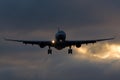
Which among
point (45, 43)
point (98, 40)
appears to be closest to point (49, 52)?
point (45, 43)

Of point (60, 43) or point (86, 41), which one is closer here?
point (60, 43)

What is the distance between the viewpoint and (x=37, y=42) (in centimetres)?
19488

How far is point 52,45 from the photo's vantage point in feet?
616

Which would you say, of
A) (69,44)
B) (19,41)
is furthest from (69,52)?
(19,41)

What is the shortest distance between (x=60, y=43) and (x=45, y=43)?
1134cm

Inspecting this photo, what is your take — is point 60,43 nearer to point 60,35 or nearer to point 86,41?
point 60,35

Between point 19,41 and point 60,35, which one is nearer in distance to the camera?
point 60,35

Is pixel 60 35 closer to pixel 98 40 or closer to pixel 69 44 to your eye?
pixel 69 44

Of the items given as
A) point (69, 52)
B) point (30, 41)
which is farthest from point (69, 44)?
point (30, 41)

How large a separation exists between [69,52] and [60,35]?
9564 millimetres

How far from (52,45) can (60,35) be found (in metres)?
6.52

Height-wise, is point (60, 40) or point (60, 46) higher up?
point (60, 40)

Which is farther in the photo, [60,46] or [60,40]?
[60,40]

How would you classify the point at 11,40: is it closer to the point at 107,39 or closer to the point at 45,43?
the point at 45,43
